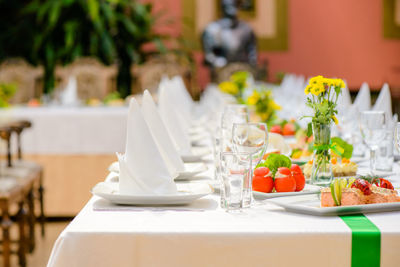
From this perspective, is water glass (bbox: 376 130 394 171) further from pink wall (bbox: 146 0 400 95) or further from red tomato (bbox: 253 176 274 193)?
pink wall (bbox: 146 0 400 95)

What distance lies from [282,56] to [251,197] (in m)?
8.16

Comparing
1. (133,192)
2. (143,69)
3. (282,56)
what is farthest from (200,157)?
(282,56)

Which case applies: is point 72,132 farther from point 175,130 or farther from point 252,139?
point 252,139

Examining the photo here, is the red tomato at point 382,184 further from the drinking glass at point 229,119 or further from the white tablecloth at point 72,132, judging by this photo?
the white tablecloth at point 72,132

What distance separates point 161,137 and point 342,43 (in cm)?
815

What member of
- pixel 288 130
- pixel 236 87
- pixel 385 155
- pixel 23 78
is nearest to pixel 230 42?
pixel 23 78

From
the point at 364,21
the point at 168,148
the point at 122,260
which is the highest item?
the point at 364,21

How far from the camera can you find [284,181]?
54.2 inches

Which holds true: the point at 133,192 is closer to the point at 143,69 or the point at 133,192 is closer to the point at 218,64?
the point at 143,69

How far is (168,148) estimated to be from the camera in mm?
1691

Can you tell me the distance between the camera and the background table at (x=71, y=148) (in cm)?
404

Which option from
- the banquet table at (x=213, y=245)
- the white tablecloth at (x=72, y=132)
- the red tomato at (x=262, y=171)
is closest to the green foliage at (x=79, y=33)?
the white tablecloth at (x=72, y=132)

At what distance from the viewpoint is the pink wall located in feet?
30.6

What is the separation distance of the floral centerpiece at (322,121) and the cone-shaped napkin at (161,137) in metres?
0.36
